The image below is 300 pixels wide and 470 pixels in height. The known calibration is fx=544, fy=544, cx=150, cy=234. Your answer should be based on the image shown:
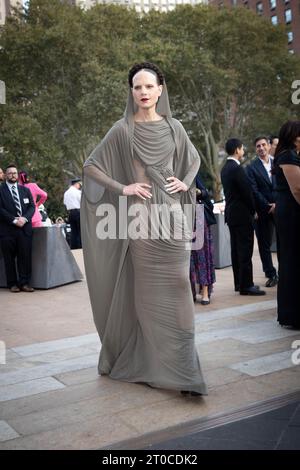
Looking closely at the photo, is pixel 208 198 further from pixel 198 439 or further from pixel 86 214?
pixel 198 439

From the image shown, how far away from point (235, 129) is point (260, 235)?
2680cm

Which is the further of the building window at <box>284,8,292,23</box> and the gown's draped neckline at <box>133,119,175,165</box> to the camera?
the building window at <box>284,8,292,23</box>

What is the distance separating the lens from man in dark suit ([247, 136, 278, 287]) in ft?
24.4

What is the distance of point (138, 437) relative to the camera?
2.80 m

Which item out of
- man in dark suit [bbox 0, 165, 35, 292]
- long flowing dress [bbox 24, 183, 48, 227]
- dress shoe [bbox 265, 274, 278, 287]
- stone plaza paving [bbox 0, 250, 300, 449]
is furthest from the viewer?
long flowing dress [bbox 24, 183, 48, 227]

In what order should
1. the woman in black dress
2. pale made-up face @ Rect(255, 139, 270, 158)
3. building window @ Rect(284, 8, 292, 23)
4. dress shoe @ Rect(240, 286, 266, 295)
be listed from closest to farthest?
1. the woman in black dress
2. dress shoe @ Rect(240, 286, 266, 295)
3. pale made-up face @ Rect(255, 139, 270, 158)
4. building window @ Rect(284, 8, 292, 23)

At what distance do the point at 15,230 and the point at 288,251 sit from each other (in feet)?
14.1

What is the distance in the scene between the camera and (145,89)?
3381 millimetres

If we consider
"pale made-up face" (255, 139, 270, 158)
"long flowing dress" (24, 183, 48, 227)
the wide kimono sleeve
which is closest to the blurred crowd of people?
"long flowing dress" (24, 183, 48, 227)

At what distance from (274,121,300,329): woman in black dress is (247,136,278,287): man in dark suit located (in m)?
2.38

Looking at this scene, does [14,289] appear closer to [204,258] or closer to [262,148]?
[204,258]

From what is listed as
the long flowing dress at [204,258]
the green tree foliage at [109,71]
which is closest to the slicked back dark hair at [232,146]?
the long flowing dress at [204,258]

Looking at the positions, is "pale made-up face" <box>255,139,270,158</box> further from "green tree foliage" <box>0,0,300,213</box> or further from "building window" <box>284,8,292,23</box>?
"building window" <box>284,8,292,23</box>

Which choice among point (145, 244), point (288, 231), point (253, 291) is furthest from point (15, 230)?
point (145, 244)
